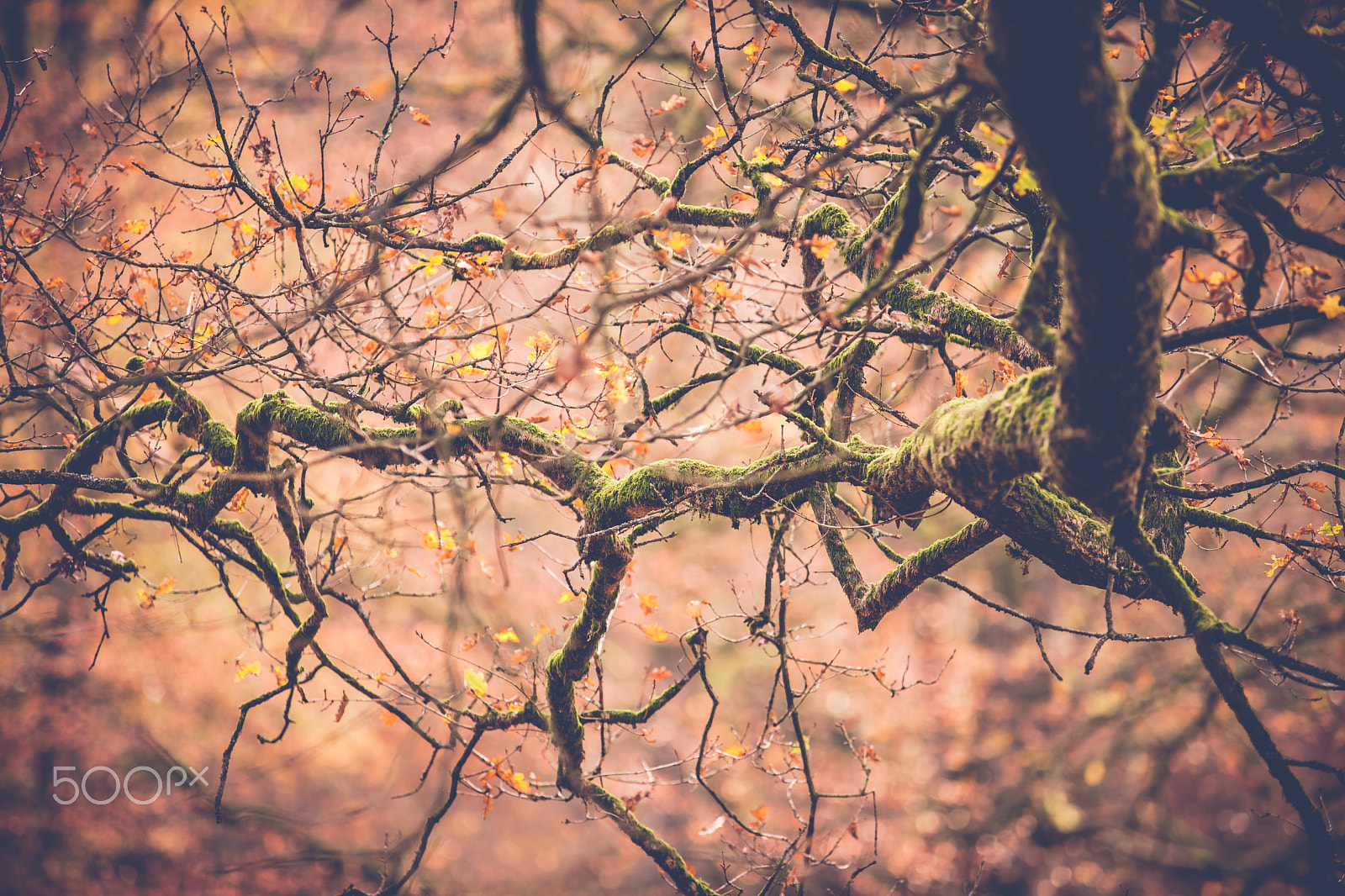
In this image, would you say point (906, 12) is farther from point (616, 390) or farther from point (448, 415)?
point (448, 415)

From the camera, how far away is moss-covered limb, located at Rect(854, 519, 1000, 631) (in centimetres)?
257

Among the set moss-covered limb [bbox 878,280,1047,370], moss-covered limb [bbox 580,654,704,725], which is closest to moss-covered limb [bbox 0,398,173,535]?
moss-covered limb [bbox 580,654,704,725]

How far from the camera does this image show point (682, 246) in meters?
2.89

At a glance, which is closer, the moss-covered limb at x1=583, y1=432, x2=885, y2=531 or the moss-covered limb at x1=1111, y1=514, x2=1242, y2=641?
the moss-covered limb at x1=1111, y1=514, x2=1242, y2=641

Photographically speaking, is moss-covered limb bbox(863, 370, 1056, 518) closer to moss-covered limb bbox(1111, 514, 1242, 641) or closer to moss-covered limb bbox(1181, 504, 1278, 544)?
moss-covered limb bbox(1111, 514, 1242, 641)

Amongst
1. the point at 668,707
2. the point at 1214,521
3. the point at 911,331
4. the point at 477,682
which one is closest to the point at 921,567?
the point at 911,331

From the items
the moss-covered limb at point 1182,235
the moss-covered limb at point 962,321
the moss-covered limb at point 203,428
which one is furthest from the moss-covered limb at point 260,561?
the moss-covered limb at point 1182,235

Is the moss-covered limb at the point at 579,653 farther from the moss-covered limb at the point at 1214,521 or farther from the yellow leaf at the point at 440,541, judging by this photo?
the moss-covered limb at the point at 1214,521

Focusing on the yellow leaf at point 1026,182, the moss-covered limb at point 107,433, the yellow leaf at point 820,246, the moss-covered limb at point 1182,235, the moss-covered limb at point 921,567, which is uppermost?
the yellow leaf at point 820,246

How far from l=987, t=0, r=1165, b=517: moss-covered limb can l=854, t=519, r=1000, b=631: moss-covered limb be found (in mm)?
719

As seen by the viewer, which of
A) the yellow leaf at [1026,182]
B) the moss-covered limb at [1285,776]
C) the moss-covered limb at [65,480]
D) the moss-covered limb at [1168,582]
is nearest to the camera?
the yellow leaf at [1026,182]

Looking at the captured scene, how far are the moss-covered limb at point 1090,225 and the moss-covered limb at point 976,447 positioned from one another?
0.11 meters

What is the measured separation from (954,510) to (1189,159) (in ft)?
28.1

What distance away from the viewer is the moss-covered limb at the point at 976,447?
6.19 feet
